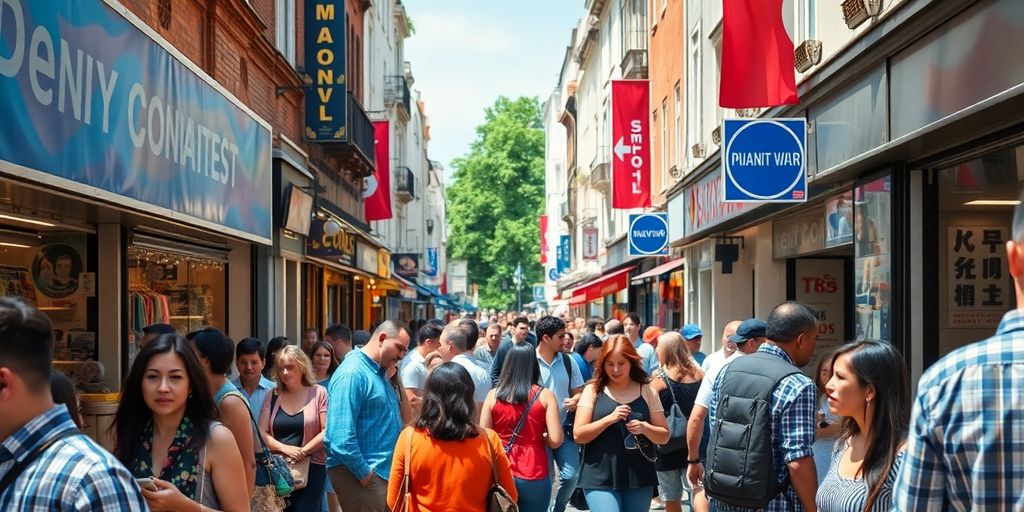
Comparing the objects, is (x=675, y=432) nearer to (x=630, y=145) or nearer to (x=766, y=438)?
(x=766, y=438)

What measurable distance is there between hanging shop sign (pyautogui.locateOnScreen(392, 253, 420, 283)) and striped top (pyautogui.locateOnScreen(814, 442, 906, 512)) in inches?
1419

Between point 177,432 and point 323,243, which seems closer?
point 177,432

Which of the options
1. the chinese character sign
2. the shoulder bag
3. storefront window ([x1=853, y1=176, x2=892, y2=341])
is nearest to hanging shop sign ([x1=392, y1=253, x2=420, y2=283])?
storefront window ([x1=853, y1=176, x2=892, y2=341])

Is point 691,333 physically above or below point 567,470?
above

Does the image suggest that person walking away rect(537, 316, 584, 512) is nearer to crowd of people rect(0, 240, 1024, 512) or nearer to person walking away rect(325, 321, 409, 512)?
crowd of people rect(0, 240, 1024, 512)

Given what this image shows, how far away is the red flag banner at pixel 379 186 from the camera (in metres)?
29.6

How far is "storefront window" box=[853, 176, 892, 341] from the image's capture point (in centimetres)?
932

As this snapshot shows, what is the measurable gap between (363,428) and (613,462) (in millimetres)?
1646

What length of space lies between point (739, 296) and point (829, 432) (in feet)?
44.3

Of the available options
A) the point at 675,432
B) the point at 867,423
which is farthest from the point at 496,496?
the point at 675,432

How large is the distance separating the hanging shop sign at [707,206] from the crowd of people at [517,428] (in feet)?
19.0

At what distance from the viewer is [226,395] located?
5094mm

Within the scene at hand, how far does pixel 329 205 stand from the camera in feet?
65.8

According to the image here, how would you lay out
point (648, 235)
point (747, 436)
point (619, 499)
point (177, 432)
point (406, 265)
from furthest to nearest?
point (406, 265) → point (648, 235) → point (619, 499) → point (747, 436) → point (177, 432)
